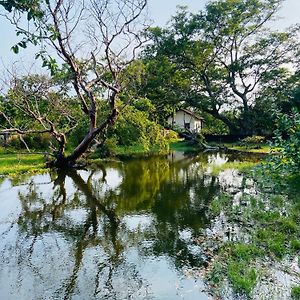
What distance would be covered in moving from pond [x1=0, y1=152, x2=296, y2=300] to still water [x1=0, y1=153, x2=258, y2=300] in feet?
0.05

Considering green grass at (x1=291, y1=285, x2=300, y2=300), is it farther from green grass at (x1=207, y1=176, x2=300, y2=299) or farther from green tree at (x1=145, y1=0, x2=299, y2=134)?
green tree at (x1=145, y1=0, x2=299, y2=134)

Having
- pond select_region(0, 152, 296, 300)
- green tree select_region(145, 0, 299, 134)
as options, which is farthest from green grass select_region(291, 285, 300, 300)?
green tree select_region(145, 0, 299, 134)

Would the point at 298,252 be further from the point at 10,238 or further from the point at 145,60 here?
the point at 145,60

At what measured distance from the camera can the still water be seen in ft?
20.6

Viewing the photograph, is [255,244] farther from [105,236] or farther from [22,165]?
[22,165]

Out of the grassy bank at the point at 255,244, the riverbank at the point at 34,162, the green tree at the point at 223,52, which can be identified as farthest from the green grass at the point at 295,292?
the green tree at the point at 223,52

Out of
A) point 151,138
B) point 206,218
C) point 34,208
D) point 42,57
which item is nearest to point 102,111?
point 151,138

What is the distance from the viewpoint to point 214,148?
3158 centimetres

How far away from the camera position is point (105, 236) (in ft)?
29.0

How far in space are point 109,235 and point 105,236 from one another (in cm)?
11

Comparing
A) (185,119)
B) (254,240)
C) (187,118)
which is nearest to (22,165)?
(254,240)

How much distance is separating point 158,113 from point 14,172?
1902 cm

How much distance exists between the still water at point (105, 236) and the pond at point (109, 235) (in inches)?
0.6

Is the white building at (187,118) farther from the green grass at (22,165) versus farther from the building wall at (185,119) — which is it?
the green grass at (22,165)
